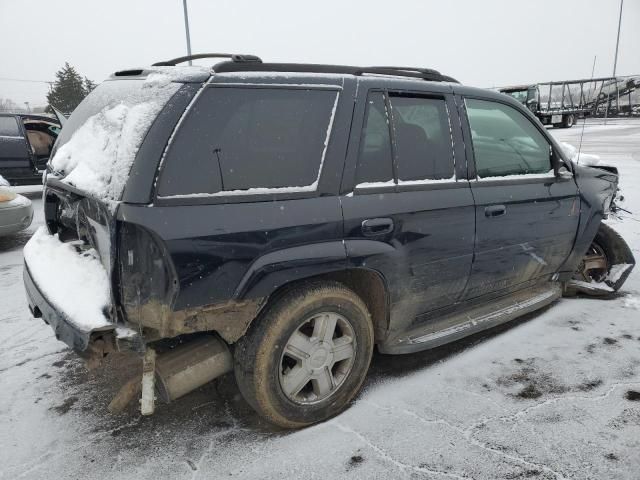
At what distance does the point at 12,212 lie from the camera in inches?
→ 231

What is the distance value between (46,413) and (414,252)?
88.6 inches

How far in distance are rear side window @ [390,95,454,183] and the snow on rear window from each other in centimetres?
125

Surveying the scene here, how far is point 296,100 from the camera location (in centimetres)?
232

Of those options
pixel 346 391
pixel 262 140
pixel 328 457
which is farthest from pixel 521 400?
pixel 262 140

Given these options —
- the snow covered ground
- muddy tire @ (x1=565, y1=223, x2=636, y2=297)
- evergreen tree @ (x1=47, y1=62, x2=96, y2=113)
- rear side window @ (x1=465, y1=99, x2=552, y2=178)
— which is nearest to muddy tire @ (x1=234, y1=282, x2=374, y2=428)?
the snow covered ground

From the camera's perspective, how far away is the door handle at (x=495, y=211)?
2.96 meters

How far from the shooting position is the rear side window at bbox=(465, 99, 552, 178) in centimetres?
303

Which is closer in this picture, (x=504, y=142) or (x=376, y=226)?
(x=376, y=226)

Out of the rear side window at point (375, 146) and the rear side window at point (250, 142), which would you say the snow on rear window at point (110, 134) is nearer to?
the rear side window at point (250, 142)

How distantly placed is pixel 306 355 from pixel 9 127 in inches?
371

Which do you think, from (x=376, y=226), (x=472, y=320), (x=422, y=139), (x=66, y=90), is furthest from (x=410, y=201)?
(x=66, y=90)

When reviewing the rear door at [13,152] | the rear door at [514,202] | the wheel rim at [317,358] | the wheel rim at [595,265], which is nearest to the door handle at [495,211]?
the rear door at [514,202]

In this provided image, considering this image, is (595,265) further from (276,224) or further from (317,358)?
(276,224)

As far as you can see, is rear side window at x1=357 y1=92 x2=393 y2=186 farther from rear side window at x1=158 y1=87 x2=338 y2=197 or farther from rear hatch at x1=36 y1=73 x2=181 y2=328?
rear hatch at x1=36 y1=73 x2=181 y2=328
